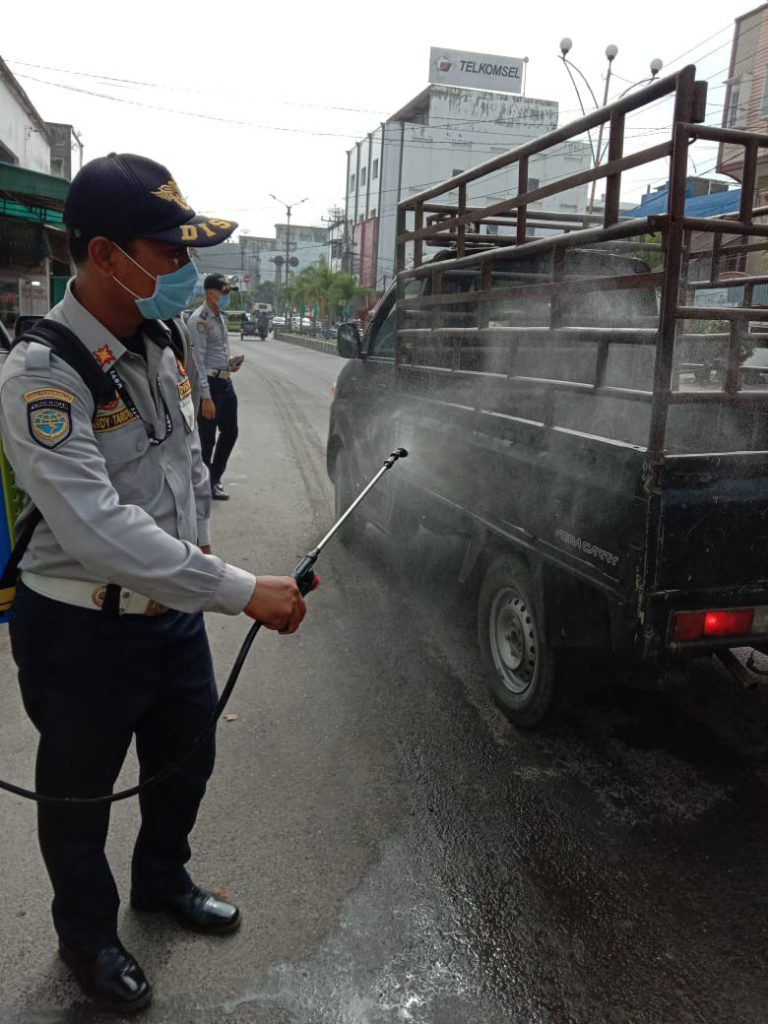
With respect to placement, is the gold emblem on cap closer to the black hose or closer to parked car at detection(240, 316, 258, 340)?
the black hose

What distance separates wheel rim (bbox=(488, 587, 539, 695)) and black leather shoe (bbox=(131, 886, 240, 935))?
160 cm

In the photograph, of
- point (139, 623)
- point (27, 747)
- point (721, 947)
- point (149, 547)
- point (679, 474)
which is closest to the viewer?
point (149, 547)

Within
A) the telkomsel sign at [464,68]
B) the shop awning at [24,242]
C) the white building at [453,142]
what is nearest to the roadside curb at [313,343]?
the white building at [453,142]

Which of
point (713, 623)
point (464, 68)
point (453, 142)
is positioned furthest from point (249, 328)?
point (713, 623)

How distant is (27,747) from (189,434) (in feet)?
6.37

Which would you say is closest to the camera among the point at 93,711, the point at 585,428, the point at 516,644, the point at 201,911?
the point at 93,711

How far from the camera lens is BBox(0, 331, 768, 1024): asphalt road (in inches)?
87.1

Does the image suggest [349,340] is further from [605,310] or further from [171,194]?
[171,194]

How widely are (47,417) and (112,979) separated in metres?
1.45

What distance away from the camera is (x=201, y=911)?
241 centimetres

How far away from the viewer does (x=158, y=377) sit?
2074 mm

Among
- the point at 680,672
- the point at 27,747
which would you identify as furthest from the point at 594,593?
the point at 27,747

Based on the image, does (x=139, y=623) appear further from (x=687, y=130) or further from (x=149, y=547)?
(x=687, y=130)

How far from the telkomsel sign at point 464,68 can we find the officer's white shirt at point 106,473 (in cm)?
6754
